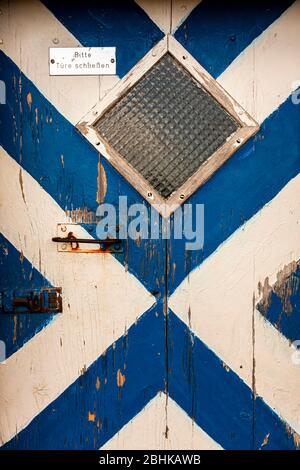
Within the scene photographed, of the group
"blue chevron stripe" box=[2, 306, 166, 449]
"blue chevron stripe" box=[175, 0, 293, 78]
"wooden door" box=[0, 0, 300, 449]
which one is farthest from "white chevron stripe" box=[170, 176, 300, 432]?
"blue chevron stripe" box=[175, 0, 293, 78]

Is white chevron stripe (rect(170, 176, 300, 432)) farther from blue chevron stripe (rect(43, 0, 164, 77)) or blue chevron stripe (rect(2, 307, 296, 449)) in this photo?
blue chevron stripe (rect(43, 0, 164, 77))

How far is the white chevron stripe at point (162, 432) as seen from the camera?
163 cm

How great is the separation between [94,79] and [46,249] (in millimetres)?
567

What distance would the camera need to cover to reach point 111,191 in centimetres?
159

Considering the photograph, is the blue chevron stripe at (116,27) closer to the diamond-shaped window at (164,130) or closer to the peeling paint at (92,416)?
the diamond-shaped window at (164,130)

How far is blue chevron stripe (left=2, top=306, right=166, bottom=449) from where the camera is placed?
1611 millimetres

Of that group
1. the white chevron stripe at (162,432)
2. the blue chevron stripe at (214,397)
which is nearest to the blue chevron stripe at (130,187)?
the blue chevron stripe at (214,397)

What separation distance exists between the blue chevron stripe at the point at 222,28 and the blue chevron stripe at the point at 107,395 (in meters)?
0.84

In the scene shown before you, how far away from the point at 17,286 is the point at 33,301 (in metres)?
0.07

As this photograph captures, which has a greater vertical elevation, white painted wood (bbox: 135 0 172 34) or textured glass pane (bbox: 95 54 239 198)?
white painted wood (bbox: 135 0 172 34)

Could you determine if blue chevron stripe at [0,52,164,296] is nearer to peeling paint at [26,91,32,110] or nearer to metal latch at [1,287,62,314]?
peeling paint at [26,91,32,110]

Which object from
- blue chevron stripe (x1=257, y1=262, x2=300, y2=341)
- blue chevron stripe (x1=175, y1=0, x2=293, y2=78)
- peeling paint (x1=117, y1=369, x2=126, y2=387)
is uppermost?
blue chevron stripe (x1=175, y1=0, x2=293, y2=78)

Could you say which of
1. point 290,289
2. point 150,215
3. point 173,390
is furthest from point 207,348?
point 150,215

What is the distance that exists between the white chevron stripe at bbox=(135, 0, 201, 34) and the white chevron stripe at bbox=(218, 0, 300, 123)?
0.71ft
